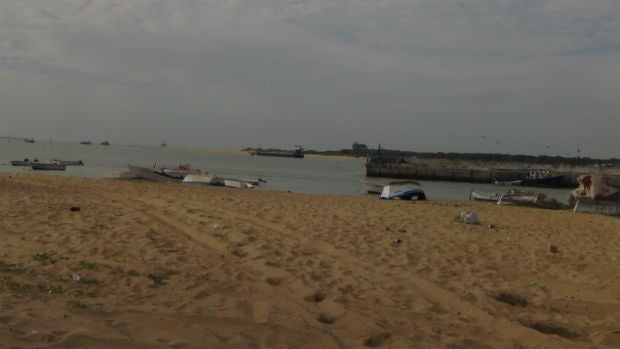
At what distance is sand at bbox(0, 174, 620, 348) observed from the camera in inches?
193

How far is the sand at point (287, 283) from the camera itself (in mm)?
4891

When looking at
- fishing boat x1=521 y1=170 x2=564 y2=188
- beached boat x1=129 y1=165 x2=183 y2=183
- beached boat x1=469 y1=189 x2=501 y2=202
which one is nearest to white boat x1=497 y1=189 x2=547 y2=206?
beached boat x1=469 y1=189 x2=501 y2=202

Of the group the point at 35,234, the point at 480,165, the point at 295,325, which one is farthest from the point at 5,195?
the point at 480,165

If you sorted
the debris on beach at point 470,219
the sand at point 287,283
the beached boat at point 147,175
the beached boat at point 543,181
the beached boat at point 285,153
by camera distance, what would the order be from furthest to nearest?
the beached boat at point 285,153
the beached boat at point 543,181
the beached boat at point 147,175
the debris on beach at point 470,219
the sand at point 287,283

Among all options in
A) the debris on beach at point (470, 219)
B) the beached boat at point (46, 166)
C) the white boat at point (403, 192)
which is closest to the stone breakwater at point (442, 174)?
the beached boat at point (46, 166)

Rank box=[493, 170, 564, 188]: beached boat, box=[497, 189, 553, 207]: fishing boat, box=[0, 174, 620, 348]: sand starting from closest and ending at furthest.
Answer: box=[0, 174, 620, 348]: sand
box=[497, 189, 553, 207]: fishing boat
box=[493, 170, 564, 188]: beached boat

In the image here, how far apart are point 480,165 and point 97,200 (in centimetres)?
9954

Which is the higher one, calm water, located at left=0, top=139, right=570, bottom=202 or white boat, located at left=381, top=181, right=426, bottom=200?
white boat, located at left=381, top=181, right=426, bottom=200

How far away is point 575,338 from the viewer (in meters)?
5.63

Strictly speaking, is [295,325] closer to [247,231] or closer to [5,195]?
[247,231]

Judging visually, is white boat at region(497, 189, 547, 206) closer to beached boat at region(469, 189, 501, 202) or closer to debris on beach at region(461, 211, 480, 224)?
beached boat at region(469, 189, 501, 202)

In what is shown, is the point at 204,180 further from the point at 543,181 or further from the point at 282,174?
the point at 543,181

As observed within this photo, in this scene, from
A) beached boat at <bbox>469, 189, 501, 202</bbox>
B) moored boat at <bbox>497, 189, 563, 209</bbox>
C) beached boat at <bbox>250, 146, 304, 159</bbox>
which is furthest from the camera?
beached boat at <bbox>250, 146, 304, 159</bbox>

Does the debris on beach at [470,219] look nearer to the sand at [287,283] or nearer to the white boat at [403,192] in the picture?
the sand at [287,283]
